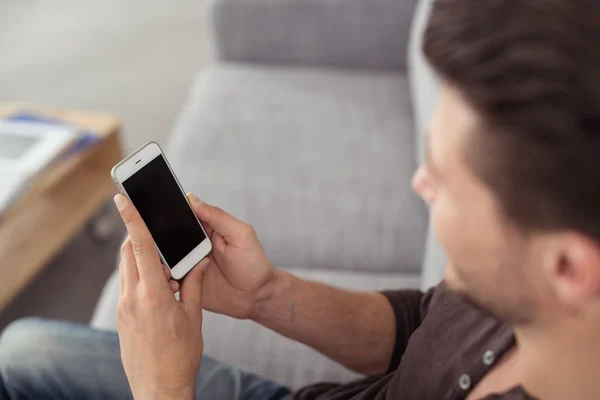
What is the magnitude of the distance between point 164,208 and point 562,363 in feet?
1.70

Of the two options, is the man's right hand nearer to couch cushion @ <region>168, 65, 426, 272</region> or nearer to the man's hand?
the man's hand

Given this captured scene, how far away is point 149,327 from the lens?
28.6 inches

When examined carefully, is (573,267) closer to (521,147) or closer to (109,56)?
(521,147)

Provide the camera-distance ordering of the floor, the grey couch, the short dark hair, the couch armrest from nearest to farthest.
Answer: the short dark hair
the grey couch
the couch armrest
the floor

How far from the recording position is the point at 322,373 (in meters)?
1.06

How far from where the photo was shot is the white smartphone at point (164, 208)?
804 mm

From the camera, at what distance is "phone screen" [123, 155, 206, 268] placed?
0.81 meters

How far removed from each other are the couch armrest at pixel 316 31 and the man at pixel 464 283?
1.07 metres

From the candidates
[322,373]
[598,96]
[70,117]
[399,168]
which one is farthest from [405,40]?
[598,96]

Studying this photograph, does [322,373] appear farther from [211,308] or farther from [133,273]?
[133,273]

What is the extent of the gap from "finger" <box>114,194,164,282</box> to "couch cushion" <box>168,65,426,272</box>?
59 centimetres

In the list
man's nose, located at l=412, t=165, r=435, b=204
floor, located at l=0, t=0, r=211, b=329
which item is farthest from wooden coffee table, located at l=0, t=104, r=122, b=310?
man's nose, located at l=412, t=165, r=435, b=204

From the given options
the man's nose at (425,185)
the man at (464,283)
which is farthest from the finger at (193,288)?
the man's nose at (425,185)

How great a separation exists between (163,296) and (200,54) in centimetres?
218
